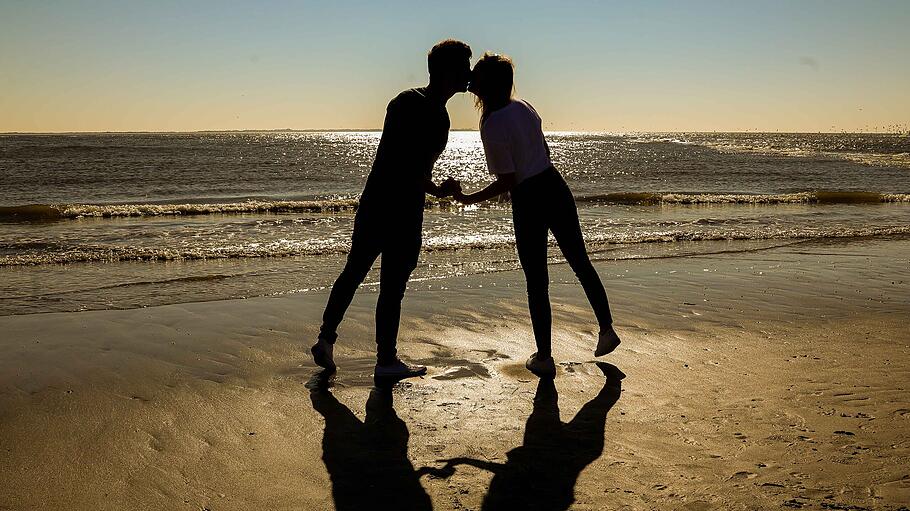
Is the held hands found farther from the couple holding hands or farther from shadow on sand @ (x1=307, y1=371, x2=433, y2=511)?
shadow on sand @ (x1=307, y1=371, x2=433, y2=511)

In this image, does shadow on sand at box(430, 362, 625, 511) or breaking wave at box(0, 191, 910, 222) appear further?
breaking wave at box(0, 191, 910, 222)

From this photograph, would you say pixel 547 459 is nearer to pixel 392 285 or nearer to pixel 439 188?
pixel 392 285

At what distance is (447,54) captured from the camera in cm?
406

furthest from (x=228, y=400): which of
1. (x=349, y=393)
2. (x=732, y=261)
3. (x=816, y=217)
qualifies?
(x=816, y=217)

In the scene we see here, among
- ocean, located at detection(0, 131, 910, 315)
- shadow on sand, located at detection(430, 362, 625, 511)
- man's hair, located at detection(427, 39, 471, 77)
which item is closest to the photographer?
shadow on sand, located at detection(430, 362, 625, 511)

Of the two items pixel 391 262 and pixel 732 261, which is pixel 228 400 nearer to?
pixel 391 262

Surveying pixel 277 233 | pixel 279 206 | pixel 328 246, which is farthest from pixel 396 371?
pixel 279 206

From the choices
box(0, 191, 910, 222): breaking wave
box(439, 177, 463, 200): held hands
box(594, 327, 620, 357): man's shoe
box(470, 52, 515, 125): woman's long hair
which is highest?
box(470, 52, 515, 125): woman's long hair

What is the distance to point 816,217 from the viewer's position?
53.2ft

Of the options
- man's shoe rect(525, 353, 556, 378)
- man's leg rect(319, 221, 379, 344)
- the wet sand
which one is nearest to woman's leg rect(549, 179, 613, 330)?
the wet sand

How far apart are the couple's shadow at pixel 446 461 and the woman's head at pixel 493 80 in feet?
5.05

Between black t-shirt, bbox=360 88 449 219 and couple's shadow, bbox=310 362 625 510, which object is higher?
black t-shirt, bbox=360 88 449 219

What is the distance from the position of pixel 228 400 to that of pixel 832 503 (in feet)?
8.74

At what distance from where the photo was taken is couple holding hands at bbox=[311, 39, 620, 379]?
4094 mm
